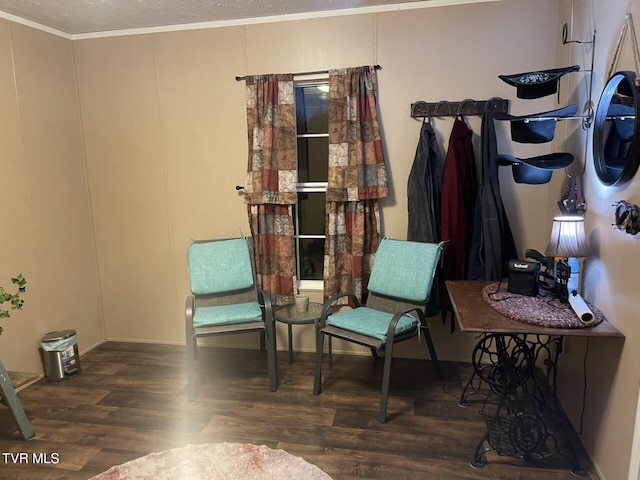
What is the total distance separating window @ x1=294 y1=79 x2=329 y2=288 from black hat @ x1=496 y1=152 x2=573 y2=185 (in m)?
1.39

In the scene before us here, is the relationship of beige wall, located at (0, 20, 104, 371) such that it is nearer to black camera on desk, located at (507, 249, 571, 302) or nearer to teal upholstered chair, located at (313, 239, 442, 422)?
teal upholstered chair, located at (313, 239, 442, 422)

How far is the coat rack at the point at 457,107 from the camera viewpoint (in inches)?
114

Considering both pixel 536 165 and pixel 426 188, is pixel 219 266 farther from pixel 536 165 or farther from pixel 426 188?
pixel 536 165

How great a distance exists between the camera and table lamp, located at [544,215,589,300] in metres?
2.07

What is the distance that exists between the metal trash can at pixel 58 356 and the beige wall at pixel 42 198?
0.35ft

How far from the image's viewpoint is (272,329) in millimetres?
2850

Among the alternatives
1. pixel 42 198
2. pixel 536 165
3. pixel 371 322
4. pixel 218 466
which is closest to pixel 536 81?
pixel 536 165

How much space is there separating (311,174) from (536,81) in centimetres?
169

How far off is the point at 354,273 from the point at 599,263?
1.55 meters

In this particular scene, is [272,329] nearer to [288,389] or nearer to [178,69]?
[288,389]

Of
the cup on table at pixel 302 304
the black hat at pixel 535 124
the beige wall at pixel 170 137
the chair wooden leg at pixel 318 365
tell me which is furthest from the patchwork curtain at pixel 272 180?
the black hat at pixel 535 124

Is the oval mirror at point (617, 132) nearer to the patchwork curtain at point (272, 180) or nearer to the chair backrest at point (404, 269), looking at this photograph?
the chair backrest at point (404, 269)

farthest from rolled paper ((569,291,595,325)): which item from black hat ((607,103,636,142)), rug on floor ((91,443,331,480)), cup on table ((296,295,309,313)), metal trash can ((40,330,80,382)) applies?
metal trash can ((40,330,80,382))

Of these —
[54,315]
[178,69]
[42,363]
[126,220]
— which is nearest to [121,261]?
[126,220]
